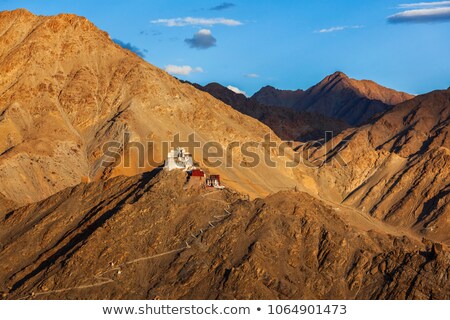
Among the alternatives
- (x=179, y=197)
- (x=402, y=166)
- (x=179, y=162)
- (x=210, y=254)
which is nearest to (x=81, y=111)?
(x=179, y=162)

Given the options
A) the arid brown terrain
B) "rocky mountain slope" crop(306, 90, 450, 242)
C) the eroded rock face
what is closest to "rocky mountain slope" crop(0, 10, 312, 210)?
the arid brown terrain

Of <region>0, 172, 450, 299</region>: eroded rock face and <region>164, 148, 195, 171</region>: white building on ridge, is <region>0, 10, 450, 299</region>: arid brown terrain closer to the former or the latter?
<region>0, 172, 450, 299</region>: eroded rock face

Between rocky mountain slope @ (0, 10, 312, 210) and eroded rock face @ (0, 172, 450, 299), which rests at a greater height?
rocky mountain slope @ (0, 10, 312, 210)

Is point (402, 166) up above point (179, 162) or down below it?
below

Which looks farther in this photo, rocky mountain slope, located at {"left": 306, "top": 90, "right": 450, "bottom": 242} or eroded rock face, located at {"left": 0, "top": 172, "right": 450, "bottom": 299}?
rocky mountain slope, located at {"left": 306, "top": 90, "right": 450, "bottom": 242}

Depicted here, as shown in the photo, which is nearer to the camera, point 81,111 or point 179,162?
point 179,162

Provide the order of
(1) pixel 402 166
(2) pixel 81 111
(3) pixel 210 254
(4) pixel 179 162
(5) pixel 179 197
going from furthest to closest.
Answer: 1. (1) pixel 402 166
2. (2) pixel 81 111
3. (4) pixel 179 162
4. (5) pixel 179 197
5. (3) pixel 210 254

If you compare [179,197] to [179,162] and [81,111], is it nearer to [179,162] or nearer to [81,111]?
[179,162]

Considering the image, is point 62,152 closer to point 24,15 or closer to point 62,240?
point 24,15
